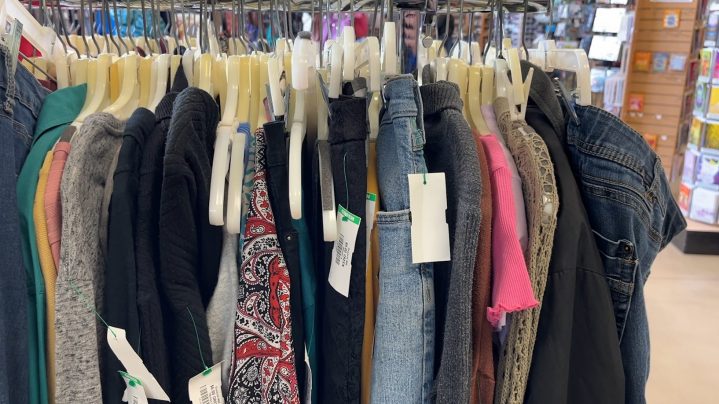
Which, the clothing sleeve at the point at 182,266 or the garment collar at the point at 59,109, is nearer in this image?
the clothing sleeve at the point at 182,266

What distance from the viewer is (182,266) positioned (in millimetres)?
773

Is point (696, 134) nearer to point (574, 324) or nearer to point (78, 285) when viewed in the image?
point (574, 324)

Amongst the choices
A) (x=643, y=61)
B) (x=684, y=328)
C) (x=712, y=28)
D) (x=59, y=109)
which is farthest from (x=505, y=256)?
(x=643, y=61)

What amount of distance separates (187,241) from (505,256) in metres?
0.44

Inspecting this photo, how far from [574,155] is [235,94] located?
0.57m

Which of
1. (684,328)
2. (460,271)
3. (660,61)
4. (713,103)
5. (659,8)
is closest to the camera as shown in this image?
(460,271)

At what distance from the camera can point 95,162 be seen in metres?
0.83

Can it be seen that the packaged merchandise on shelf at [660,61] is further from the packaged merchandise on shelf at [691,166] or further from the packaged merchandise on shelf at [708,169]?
the packaged merchandise on shelf at [708,169]

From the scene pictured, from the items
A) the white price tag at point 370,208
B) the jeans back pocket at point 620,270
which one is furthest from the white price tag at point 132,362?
A: the jeans back pocket at point 620,270

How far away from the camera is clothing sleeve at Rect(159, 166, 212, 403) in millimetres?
765

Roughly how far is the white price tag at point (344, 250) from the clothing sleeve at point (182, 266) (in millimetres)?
192

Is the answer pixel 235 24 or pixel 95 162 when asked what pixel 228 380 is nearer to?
pixel 95 162

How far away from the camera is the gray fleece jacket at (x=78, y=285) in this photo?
76cm

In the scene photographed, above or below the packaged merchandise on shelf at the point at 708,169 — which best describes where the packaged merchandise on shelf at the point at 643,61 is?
above
